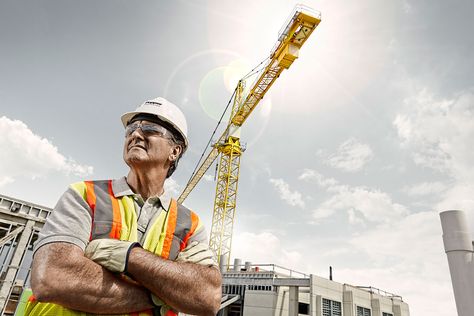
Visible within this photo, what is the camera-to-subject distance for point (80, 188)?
1772 mm

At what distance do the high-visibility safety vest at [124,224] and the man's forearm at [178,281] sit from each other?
0.17m

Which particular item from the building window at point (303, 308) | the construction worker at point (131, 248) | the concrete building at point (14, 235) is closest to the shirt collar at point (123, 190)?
the construction worker at point (131, 248)

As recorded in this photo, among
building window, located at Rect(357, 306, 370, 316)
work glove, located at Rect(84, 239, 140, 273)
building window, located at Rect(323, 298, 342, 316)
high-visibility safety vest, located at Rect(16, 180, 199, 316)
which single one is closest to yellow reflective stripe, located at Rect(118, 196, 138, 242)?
high-visibility safety vest, located at Rect(16, 180, 199, 316)

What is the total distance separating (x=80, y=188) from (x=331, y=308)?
26.4m

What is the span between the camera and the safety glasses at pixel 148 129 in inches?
83.5

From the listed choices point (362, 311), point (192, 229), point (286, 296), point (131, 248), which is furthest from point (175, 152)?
point (362, 311)

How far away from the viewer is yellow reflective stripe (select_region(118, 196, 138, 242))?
68.5 inches

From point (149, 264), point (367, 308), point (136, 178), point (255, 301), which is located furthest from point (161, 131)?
point (367, 308)

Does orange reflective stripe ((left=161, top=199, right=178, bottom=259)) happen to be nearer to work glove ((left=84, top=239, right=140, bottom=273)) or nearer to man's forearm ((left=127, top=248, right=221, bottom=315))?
man's forearm ((left=127, top=248, right=221, bottom=315))

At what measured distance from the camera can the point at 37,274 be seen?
4.78 ft

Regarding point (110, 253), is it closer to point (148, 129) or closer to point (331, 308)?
point (148, 129)

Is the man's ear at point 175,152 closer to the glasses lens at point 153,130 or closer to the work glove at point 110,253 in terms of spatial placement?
the glasses lens at point 153,130

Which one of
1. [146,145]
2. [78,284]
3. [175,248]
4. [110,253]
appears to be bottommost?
[78,284]

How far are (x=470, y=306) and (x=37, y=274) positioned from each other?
4015mm
